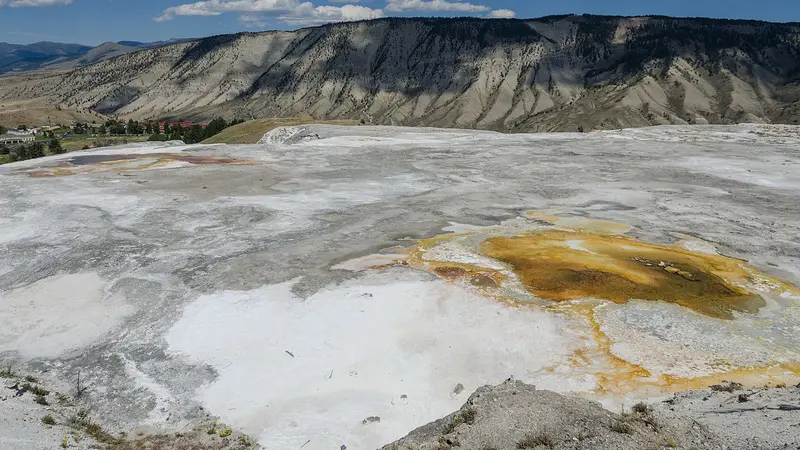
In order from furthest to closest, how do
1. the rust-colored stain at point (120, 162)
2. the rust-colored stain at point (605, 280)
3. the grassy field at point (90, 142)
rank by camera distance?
the grassy field at point (90, 142) < the rust-colored stain at point (120, 162) < the rust-colored stain at point (605, 280)

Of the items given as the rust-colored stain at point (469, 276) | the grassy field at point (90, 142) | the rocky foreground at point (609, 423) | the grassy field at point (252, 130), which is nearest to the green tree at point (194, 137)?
the grassy field at point (90, 142)

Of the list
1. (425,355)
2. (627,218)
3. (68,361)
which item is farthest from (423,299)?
(627,218)

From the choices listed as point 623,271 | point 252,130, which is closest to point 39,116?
point 252,130

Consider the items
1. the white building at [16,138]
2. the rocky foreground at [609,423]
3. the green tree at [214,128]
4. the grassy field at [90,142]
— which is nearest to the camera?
the rocky foreground at [609,423]

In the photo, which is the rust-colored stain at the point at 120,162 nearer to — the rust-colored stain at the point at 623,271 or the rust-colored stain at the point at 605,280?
the rust-colored stain at the point at 605,280

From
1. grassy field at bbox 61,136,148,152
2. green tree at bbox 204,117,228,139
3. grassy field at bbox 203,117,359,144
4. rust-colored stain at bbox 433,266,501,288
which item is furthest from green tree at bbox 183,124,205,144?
rust-colored stain at bbox 433,266,501,288

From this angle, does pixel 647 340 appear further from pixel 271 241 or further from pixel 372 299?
pixel 271 241
